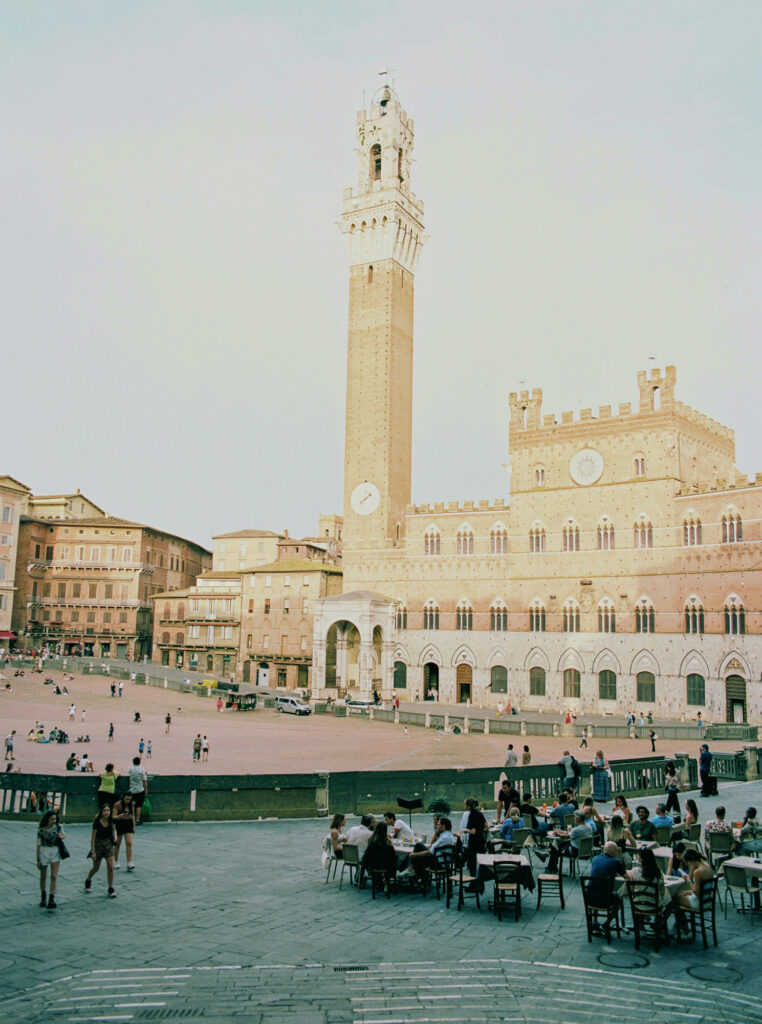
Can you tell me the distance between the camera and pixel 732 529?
146 feet

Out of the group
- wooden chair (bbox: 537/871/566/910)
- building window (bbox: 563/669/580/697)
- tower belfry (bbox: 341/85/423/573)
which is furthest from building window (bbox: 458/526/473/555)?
wooden chair (bbox: 537/871/566/910)

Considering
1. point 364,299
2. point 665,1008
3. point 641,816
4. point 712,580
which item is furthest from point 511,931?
point 364,299

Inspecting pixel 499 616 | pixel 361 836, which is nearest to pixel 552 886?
pixel 361 836

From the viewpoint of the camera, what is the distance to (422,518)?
187 feet

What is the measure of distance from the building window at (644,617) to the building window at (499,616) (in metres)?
8.37

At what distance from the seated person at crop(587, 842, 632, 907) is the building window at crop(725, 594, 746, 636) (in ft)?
122

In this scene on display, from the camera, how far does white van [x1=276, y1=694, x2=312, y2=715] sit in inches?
1834

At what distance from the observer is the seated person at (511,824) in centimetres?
1207

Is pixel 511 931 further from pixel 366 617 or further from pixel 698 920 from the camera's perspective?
pixel 366 617

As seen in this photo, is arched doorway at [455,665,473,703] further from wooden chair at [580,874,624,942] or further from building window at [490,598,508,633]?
wooden chair at [580,874,624,942]

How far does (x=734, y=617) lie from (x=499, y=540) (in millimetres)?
15021

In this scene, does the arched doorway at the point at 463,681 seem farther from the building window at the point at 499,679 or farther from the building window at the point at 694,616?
the building window at the point at 694,616

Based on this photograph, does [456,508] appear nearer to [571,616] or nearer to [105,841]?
[571,616]

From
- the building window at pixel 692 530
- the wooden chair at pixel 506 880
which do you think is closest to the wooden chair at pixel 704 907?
the wooden chair at pixel 506 880
